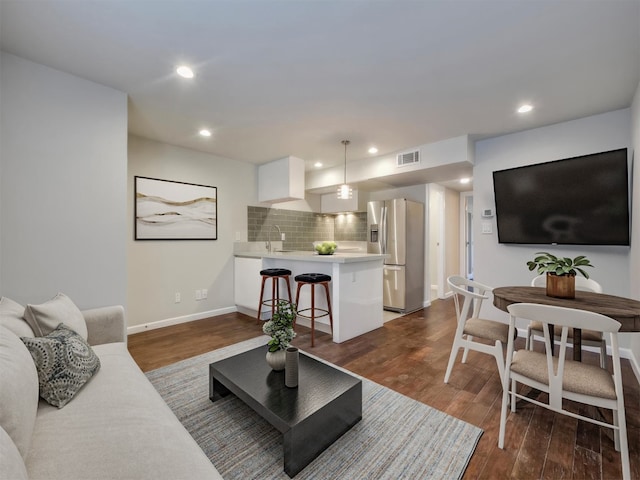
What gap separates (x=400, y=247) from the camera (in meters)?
4.54

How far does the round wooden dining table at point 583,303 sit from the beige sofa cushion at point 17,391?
2.47 m

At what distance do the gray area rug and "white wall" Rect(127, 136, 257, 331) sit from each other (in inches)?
71.9

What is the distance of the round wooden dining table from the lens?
157 centimetres

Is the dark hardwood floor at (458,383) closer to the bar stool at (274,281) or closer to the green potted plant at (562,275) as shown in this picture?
the bar stool at (274,281)

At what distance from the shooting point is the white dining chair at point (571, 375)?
135cm

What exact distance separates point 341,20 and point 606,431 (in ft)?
9.51

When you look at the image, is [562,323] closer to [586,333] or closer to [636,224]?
[586,333]

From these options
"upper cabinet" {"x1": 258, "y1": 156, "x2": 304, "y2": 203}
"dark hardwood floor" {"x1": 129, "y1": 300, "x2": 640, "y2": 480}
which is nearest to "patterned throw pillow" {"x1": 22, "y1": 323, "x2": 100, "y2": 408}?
"dark hardwood floor" {"x1": 129, "y1": 300, "x2": 640, "y2": 480}

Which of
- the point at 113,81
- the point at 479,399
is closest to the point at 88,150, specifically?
the point at 113,81

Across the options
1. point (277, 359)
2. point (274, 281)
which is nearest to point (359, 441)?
point (277, 359)

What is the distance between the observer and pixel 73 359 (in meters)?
1.41

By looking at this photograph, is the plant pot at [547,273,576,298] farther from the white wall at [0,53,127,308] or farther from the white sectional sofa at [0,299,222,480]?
the white wall at [0,53,127,308]

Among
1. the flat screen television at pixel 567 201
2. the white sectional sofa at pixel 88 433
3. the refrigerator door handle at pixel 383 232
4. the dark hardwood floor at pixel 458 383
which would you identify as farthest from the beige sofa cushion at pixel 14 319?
the flat screen television at pixel 567 201

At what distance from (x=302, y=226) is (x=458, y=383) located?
12.7ft
